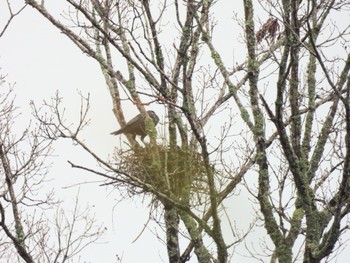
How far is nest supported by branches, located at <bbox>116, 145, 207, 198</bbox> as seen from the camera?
737cm

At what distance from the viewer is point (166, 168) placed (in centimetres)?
718

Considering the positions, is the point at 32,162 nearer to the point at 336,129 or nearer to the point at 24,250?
the point at 24,250

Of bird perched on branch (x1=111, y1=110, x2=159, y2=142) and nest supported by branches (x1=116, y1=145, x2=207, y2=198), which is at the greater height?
bird perched on branch (x1=111, y1=110, x2=159, y2=142)

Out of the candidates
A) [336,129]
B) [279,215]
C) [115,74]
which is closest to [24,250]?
[115,74]

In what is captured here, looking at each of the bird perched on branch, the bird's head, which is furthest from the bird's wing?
the bird's head

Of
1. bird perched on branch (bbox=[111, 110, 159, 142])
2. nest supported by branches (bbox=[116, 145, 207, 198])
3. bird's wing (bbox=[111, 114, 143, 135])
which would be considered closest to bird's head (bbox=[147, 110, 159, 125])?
bird perched on branch (bbox=[111, 110, 159, 142])

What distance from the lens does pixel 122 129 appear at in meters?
10.6

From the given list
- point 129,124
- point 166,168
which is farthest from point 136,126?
point 166,168

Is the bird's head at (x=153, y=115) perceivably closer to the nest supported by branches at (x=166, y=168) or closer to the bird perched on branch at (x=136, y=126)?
the bird perched on branch at (x=136, y=126)

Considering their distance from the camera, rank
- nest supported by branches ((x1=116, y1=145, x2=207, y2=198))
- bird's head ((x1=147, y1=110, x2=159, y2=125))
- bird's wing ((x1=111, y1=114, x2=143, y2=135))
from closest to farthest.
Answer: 1. nest supported by branches ((x1=116, y1=145, x2=207, y2=198))
2. bird's head ((x1=147, y1=110, x2=159, y2=125))
3. bird's wing ((x1=111, y1=114, x2=143, y2=135))

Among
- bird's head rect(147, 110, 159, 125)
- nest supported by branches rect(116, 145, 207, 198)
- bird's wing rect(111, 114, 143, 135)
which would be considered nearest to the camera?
nest supported by branches rect(116, 145, 207, 198)

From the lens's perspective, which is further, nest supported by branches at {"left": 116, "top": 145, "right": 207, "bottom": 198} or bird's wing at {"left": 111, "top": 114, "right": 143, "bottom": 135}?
bird's wing at {"left": 111, "top": 114, "right": 143, "bottom": 135}

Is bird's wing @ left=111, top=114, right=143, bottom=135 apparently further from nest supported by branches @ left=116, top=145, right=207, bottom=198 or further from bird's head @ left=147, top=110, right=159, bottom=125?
nest supported by branches @ left=116, top=145, right=207, bottom=198

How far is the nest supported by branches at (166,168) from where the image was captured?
737 centimetres
